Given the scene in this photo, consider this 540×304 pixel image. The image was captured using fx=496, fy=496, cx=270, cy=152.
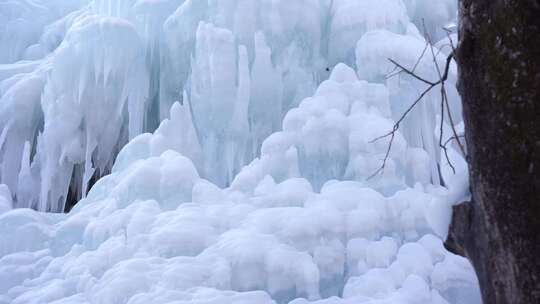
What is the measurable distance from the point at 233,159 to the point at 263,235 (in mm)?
1633

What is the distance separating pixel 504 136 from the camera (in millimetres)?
1099

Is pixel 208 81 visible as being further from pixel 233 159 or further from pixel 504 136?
pixel 504 136

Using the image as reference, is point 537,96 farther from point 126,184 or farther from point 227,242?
point 126,184

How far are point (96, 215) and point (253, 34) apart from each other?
2421 mm

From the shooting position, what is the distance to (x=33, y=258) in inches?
177

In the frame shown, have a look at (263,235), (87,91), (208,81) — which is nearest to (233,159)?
(208,81)

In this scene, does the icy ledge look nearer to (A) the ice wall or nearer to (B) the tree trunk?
(A) the ice wall

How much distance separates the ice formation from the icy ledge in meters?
0.01

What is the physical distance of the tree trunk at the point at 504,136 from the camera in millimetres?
1043

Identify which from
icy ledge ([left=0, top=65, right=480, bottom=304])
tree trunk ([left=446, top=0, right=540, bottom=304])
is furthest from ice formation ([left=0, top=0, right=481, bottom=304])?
tree trunk ([left=446, top=0, right=540, bottom=304])

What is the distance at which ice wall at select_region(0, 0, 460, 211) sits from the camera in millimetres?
4551

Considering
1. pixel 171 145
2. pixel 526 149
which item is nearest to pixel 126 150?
pixel 171 145

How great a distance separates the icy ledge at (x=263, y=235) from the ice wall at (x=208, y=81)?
0.51 feet

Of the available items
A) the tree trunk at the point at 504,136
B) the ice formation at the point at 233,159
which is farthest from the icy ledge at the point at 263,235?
the tree trunk at the point at 504,136
